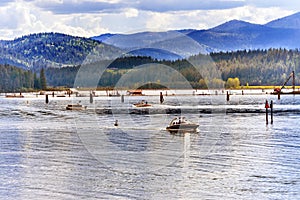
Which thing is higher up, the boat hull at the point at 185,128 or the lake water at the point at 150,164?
→ the boat hull at the point at 185,128

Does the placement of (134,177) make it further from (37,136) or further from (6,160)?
(37,136)

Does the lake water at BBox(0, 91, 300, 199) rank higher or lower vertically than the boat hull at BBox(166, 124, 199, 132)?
lower

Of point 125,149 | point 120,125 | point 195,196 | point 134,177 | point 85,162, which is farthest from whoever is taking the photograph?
point 120,125

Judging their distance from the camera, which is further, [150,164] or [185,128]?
[185,128]

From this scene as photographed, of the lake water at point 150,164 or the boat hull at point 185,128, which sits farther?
the boat hull at point 185,128

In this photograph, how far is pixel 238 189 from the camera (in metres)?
34.9

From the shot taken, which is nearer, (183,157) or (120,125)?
(183,157)

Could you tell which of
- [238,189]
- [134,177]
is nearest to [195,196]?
[238,189]

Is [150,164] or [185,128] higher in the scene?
[185,128]

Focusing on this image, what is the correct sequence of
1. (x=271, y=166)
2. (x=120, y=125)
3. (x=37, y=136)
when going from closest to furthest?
1. (x=271, y=166)
2. (x=37, y=136)
3. (x=120, y=125)

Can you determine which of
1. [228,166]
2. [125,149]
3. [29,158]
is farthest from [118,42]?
[228,166]

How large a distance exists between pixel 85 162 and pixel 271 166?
1178 centimetres

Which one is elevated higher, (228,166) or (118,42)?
(118,42)

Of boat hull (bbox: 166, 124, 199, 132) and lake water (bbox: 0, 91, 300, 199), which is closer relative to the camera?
lake water (bbox: 0, 91, 300, 199)
